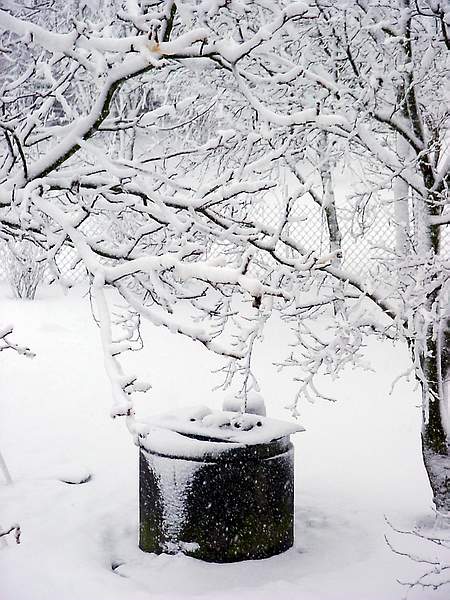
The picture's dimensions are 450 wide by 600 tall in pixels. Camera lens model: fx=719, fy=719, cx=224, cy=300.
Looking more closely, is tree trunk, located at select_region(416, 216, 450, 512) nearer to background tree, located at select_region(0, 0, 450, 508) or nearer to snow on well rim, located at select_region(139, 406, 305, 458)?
background tree, located at select_region(0, 0, 450, 508)

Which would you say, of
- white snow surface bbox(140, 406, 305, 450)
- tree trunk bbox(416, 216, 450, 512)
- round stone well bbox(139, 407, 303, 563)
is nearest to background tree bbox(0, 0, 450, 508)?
tree trunk bbox(416, 216, 450, 512)

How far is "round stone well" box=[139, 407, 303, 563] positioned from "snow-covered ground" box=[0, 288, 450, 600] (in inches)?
4.7

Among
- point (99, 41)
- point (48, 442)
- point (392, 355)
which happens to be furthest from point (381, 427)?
point (99, 41)

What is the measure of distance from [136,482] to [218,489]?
1.99 meters

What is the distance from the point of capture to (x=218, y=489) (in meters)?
4.21

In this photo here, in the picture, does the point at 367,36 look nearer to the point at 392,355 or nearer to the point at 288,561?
the point at 288,561

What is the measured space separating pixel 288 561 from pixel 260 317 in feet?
4.99

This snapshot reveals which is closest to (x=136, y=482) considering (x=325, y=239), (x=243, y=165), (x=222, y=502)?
(x=222, y=502)

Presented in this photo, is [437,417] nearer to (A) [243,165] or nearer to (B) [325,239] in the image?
(A) [243,165]

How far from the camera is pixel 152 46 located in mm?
2430

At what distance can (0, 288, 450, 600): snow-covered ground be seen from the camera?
4.16 m

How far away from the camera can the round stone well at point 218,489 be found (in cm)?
421

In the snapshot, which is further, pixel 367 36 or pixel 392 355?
pixel 392 355

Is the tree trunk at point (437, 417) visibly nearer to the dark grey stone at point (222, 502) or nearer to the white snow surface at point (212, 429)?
the white snow surface at point (212, 429)
